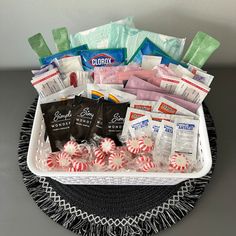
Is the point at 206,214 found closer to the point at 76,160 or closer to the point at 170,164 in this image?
the point at 170,164

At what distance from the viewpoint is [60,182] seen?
0.81m

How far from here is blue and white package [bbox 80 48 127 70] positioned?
32.6 inches

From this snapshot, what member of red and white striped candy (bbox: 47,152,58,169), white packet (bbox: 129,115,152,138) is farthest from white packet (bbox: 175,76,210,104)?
red and white striped candy (bbox: 47,152,58,169)

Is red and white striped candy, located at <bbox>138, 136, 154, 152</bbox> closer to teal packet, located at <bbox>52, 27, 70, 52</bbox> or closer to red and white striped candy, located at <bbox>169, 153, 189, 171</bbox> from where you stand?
red and white striped candy, located at <bbox>169, 153, 189, 171</bbox>

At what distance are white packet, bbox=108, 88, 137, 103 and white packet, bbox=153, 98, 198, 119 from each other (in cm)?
6

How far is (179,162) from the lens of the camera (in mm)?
723

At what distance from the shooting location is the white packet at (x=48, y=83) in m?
0.80

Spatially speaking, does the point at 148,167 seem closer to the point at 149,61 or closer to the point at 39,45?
the point at 149,61

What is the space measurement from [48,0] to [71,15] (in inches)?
2.7

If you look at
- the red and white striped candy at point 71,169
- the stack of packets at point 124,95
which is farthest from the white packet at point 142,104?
the red and white striped candy at point 71,169

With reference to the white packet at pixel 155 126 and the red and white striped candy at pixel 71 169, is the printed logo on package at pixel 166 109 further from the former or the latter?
the red and white striped candy at pixel 71 169

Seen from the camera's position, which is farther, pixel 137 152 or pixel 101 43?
pixel 101 43

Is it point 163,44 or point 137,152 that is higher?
point 163,44
